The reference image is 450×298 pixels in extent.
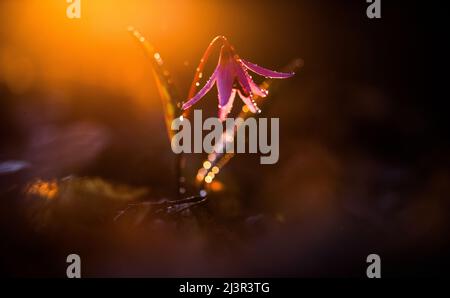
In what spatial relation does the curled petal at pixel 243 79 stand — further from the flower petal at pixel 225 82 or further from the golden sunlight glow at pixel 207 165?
the golden sunlight glow at pixel 207 165

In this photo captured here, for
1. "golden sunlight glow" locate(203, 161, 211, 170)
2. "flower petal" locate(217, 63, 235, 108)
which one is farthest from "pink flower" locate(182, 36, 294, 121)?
"golden sunlight glow" locate(203, 161, 211, 170)

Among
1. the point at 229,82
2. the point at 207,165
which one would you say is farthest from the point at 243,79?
the point at 207,165

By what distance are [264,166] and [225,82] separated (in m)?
0.51

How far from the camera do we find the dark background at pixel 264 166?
1251 millimetres

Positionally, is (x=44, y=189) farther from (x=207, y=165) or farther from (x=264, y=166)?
(x=264, y=166)

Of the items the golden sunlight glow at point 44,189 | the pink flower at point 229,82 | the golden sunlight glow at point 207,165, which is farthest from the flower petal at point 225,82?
the golden sunlight glow at point 44,189

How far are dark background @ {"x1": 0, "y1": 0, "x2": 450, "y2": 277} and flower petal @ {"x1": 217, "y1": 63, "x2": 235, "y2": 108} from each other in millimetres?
357

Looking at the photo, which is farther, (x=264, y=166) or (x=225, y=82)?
(x=264, y=166)

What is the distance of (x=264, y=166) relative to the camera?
1.41 metres

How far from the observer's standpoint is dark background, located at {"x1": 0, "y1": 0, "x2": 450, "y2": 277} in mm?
1251

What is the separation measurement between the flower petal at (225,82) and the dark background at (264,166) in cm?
36

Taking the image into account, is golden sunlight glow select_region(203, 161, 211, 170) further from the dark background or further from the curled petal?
the curled petal

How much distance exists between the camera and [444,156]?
144 cm
